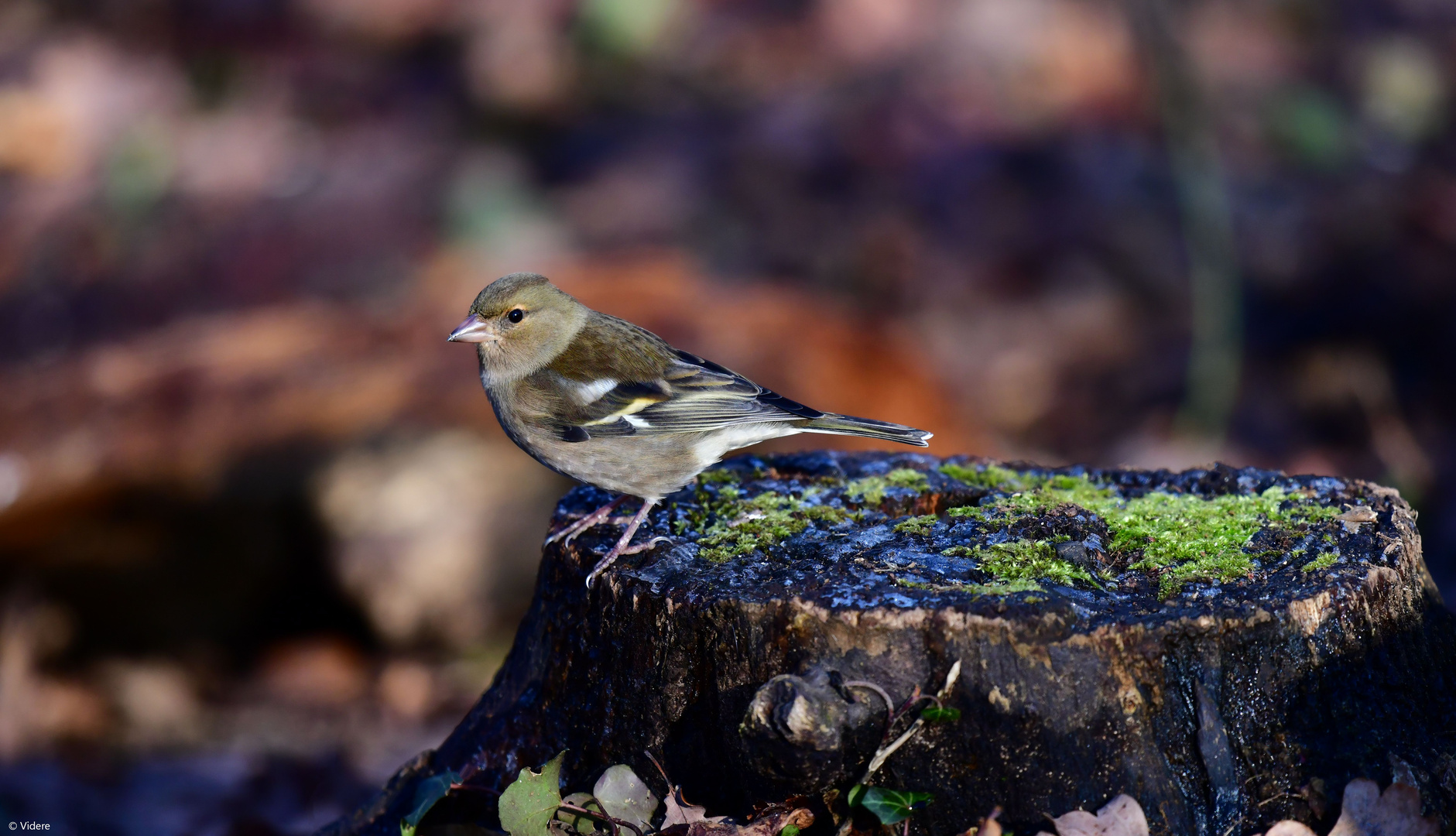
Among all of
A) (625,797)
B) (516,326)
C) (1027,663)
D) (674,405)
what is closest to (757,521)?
(674,405)

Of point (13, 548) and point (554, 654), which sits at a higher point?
point (13, 548)

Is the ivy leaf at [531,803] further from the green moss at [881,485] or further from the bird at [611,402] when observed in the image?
the green moss at [881,485]

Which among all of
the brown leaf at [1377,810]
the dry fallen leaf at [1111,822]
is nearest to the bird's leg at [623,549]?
the dry fallen leaf at [1111,822]

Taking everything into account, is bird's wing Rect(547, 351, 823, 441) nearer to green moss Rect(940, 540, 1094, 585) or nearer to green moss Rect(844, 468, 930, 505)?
green moss Rect(844, 468, 930, 505)

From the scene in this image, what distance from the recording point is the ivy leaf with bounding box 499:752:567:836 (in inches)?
117

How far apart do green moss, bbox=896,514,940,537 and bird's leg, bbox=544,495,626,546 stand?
3.19 feet

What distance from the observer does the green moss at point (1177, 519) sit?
10.3 feet

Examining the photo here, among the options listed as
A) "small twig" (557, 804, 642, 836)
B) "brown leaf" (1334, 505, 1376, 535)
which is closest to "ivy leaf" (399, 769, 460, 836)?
"small twig" (557, 804, 642, 836)

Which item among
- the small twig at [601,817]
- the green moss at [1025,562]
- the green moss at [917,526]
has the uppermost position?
the green moss at [917,526]

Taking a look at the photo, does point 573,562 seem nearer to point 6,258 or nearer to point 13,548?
point 13,548

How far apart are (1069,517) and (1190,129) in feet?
12.7

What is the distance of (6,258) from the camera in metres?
10.0

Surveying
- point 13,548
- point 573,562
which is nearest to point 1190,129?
point 573,562

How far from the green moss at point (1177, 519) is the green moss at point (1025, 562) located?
19 cm
